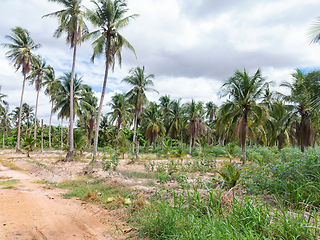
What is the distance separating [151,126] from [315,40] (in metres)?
27.6

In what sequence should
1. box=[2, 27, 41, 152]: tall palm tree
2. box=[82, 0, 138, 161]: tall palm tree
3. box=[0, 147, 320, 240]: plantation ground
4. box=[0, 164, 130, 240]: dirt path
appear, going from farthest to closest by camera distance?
box=[2, 27, 41, 152]: tall palm tree < box=[82, 0, 138, 161]: tall palm tree < box=[0, 164, 130, 240]: dirt path < box=[0, 147, 320, 240]: plantation ground

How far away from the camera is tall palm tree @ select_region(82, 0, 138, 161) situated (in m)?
15.2

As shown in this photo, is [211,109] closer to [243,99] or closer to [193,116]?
[193,116]

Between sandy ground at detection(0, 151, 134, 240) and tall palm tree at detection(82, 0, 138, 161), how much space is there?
29.6 ft

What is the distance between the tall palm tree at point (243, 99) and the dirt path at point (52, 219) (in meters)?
14.0

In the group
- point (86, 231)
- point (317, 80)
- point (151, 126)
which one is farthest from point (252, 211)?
point (151, 126)

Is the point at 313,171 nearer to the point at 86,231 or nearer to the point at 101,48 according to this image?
the point at 86,231

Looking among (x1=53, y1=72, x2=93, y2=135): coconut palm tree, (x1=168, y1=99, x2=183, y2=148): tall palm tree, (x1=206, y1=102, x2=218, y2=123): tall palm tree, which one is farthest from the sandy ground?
(x1=206, y1=102, x2=218, y2=123): tall palm tree

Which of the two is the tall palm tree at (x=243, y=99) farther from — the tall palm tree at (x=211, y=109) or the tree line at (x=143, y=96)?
the tall palm tree at (x=211, y=109)

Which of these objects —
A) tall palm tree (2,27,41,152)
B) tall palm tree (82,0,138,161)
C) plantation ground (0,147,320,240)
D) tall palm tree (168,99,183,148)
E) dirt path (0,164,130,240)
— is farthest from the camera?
tall palm tree (168,99,183,148)

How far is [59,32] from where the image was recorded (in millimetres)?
19109

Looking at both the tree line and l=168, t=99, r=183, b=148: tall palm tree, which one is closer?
the tree line

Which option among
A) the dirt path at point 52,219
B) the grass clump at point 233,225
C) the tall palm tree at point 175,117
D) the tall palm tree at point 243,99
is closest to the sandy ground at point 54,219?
the dirt path at point 52,219

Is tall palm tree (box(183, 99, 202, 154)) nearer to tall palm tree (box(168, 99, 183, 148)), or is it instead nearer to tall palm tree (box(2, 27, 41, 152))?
tall palm tree (box(168, 99, 183, 148))
